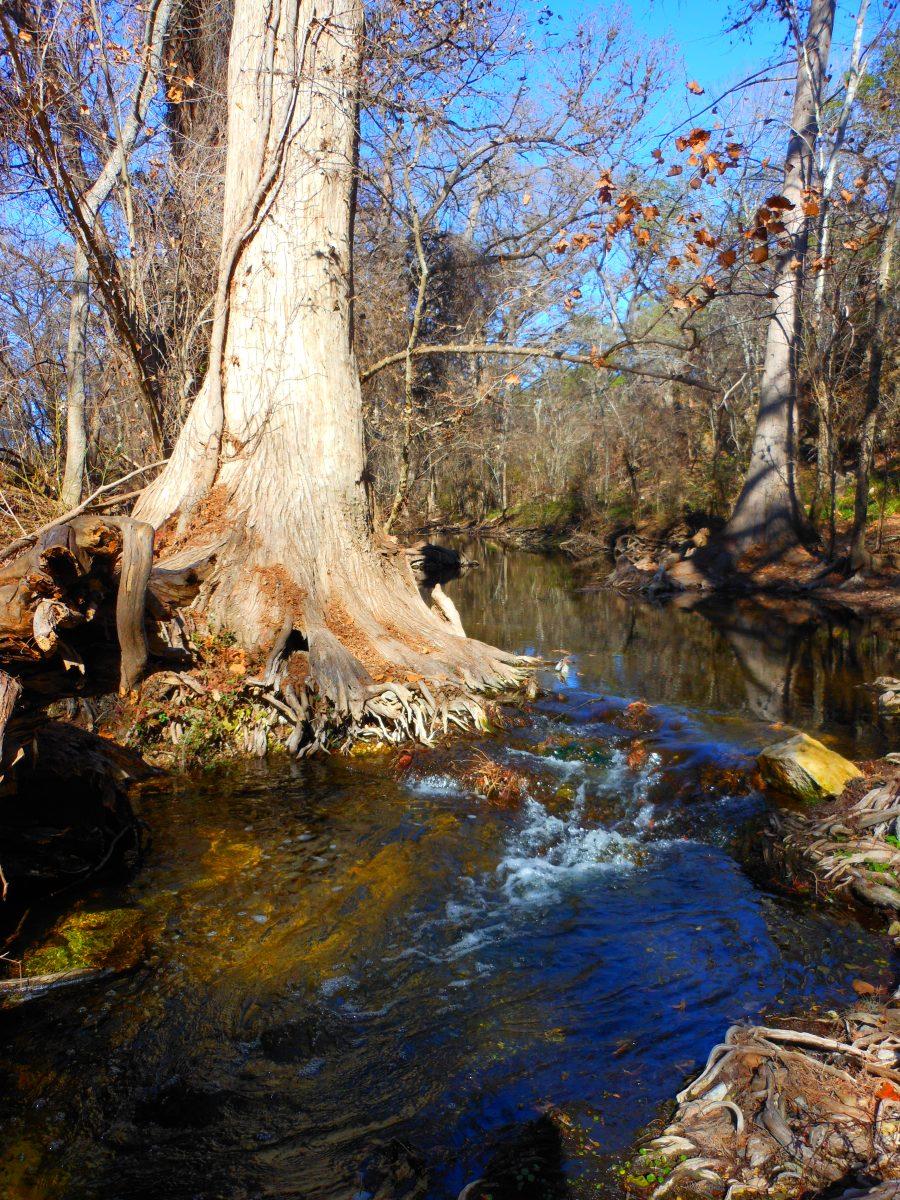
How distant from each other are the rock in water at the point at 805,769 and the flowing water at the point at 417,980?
0.91ft

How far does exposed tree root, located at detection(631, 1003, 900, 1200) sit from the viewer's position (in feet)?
8.84

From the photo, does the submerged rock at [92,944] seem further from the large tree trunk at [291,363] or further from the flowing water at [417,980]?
the large tree trunk at [291,363]

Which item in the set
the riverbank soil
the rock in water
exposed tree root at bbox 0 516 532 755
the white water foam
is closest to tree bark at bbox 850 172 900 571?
the riverbank soil

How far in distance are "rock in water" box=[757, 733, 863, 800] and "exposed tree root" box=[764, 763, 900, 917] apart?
188 millimetres

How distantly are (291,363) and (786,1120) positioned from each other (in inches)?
322

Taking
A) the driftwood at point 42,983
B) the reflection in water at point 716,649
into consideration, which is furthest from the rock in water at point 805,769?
the driftwood at point 42,983

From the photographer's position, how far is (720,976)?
415cm

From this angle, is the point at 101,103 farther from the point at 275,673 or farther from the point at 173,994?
the point at 173,994

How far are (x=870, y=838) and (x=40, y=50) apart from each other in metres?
10.7

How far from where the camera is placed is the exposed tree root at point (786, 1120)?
270cm

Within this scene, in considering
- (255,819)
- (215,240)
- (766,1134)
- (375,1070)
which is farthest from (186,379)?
(766,1134)

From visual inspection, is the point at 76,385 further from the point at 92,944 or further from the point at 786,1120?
the point at 786,1120

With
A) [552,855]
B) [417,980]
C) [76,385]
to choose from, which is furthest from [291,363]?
[417,980]

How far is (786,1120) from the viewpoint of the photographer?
115 inches
